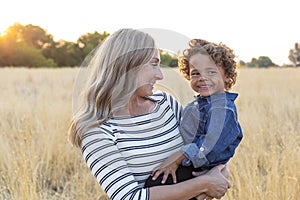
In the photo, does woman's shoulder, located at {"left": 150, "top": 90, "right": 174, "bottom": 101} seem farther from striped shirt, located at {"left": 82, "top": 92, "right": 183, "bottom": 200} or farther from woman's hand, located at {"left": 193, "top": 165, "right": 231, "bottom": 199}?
woman's hand, located at {"left": 193, "top": 165, "right": 231, "bottom": 199}

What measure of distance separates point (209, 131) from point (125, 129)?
0.26 m

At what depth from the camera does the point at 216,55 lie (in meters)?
1.55

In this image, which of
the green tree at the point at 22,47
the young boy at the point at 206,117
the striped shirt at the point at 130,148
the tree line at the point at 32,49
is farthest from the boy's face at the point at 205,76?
the green tree at the point at 22,47

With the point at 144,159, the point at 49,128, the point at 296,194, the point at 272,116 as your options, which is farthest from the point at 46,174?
the point at 272,116

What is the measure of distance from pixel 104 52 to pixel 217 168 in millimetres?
496

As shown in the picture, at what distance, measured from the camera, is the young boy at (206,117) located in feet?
4.74

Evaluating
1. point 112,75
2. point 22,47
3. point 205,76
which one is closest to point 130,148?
point 112,75

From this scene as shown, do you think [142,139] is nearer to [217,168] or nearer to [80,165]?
[217,168]

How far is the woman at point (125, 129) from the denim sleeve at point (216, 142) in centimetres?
4

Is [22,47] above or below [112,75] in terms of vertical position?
above

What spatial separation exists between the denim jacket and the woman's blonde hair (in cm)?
22

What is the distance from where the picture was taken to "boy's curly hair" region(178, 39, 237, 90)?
1545mm

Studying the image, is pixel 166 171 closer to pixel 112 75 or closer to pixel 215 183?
pixel 215 183

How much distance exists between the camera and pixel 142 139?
1.45m
